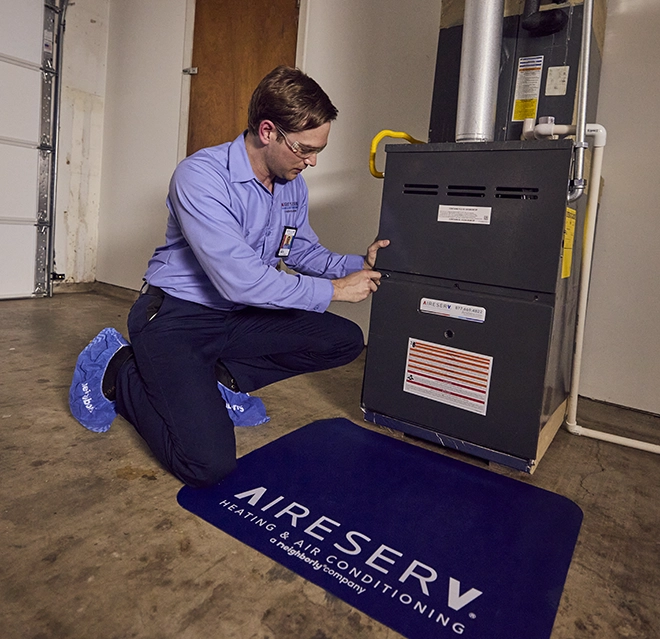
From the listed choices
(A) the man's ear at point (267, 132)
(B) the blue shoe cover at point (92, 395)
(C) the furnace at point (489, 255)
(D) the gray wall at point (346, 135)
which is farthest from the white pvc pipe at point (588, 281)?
(B) the blue shoe cover at point (92, 395)

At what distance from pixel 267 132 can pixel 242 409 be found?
855 mm

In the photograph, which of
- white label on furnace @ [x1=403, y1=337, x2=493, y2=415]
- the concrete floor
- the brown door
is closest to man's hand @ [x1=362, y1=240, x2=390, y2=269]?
white label on furnace @ [x1=403, y1=337, x2=493, y2=415]

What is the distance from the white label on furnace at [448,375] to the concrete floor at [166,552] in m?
0.21

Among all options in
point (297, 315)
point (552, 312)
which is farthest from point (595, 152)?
point (297, 315)

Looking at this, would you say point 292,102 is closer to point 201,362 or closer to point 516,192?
point 516,192

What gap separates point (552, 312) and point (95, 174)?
143 inches

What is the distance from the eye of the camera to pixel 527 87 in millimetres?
1646

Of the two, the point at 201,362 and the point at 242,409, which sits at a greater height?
the point at 201,362

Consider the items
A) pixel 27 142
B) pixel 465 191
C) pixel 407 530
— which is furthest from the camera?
pixel 27 142

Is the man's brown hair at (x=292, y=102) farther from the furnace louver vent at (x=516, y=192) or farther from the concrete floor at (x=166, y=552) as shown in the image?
the concrete floor at (x=166, y=552)

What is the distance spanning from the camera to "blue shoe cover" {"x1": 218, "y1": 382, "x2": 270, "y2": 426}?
5.60ft

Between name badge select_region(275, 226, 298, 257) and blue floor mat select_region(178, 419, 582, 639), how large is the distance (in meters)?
0.60

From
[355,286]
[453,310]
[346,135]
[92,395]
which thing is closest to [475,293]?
[453,310]

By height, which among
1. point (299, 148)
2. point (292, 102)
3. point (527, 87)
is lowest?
point (299, 148)
